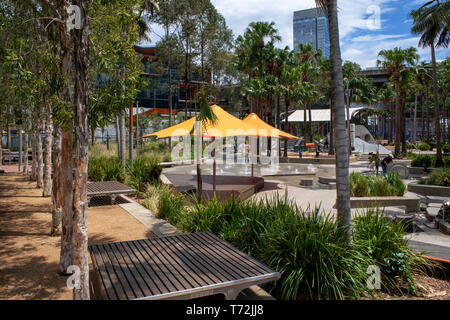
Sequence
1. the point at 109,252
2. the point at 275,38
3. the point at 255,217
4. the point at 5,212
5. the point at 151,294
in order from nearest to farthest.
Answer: the point at 151,294 < the point at 109,252 < the point at 255,217 < the point at 5,212 < the point at 275,38

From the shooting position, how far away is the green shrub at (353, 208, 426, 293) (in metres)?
4.78

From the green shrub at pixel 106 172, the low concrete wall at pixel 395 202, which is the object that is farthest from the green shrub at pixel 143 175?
the low concrete wall at pixel 395 202

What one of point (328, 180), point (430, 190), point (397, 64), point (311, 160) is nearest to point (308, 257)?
point (430, 190)

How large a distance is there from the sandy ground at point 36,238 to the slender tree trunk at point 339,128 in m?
3.97

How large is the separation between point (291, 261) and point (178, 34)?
3401cm

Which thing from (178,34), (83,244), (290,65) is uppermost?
(178,34)

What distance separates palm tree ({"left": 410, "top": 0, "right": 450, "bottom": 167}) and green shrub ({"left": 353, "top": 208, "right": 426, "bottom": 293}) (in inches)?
790

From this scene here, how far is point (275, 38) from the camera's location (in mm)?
32969

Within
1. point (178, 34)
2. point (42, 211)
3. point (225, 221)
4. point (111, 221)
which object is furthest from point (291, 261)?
point (178, 34)

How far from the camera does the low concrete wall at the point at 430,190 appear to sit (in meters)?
13.1

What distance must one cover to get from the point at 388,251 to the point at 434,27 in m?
25.8

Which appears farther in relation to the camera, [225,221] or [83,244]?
[225,221]

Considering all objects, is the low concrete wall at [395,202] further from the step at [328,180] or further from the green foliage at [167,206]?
the green foliage at [167,206]
